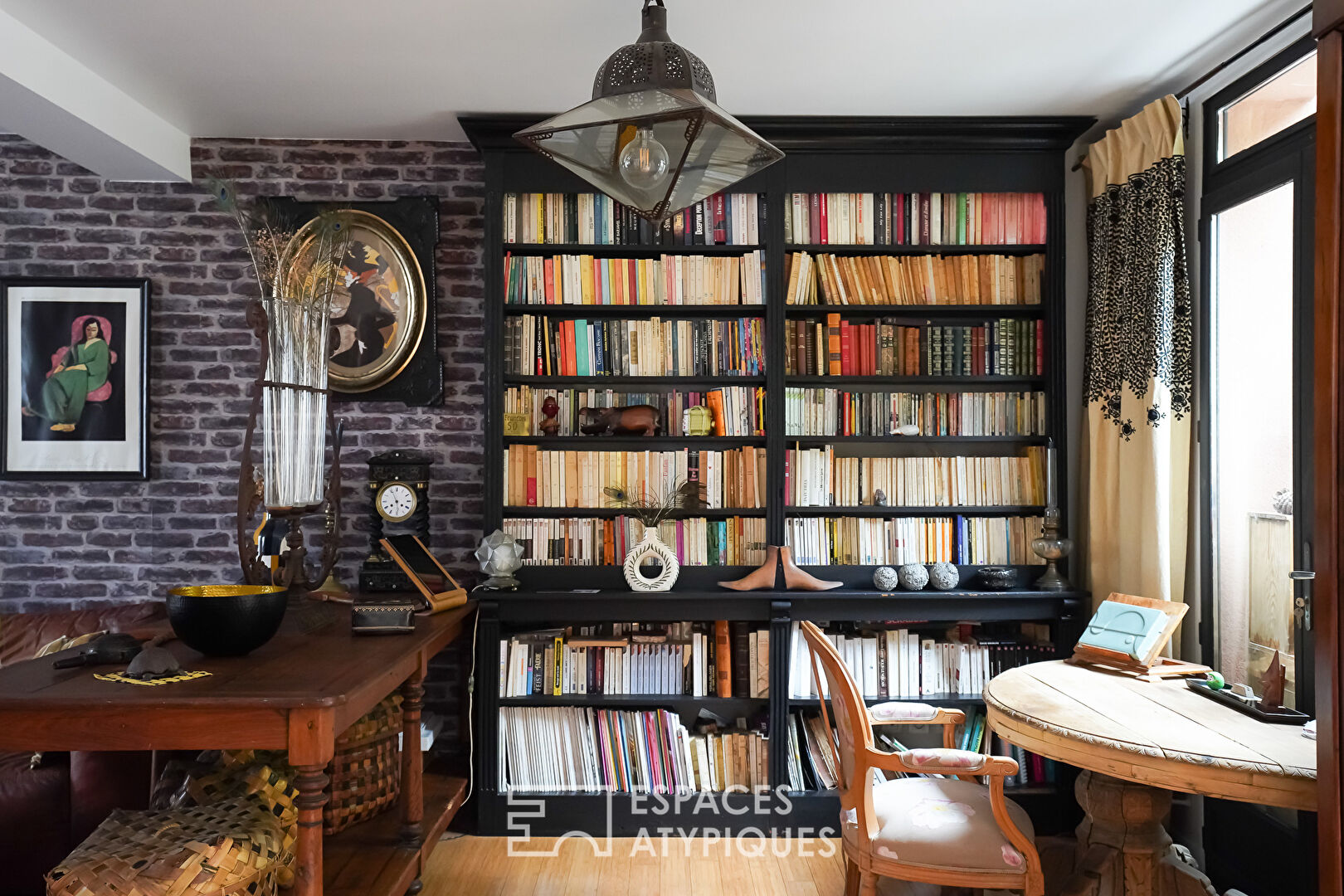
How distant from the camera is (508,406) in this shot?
3613 millimetres

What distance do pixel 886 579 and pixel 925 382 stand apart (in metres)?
0.81

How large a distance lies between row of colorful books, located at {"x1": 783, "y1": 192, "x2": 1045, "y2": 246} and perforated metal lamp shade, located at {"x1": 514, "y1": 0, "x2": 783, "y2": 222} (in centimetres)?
158

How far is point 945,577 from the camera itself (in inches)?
136

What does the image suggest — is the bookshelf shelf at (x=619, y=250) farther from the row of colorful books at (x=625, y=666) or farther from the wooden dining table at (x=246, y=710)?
the wooden dining table at (x=246, y=710)

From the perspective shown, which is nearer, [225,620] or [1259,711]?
[225,620]

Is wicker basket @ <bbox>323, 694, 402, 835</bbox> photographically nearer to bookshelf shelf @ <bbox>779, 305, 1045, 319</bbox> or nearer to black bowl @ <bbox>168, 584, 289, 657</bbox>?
black bowl @ <bbox>168, 584, 289, 657</bbox>

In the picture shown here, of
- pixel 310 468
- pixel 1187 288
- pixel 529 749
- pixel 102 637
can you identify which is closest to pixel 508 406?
pixel 310 468

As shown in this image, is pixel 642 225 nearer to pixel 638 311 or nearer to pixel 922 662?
pixel 638 311

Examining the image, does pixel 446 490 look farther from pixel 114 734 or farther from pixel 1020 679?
pixel 1020 679

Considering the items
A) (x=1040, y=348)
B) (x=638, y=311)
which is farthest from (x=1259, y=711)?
(x=638, y=311)

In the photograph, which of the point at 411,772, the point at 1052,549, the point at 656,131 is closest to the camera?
the point at 656,131

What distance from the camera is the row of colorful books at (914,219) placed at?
3600 millimetres

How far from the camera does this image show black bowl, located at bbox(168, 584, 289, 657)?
2217 mm

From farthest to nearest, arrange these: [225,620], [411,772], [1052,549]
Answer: [1052,549], [411,772], [225,620]
